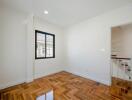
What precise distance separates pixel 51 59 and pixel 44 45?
80cm

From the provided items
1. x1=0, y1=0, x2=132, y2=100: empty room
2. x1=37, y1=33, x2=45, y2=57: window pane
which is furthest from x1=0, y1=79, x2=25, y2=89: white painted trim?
x1=37, y1=33, x2=45, y2=57: window pane

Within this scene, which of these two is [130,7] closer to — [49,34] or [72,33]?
[72,33]

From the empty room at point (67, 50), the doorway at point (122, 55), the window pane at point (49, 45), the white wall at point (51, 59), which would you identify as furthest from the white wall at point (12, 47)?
the doorway at point (122, 55)

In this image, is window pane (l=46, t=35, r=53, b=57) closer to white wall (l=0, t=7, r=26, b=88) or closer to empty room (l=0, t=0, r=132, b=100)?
empty room (l=0, t=0, r=132, b=100)

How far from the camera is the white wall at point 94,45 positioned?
2.77 m

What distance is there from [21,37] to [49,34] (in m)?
1.41

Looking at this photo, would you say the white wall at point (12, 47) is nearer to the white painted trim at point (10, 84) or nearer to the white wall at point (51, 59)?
the white painted trim at point (10, 84)

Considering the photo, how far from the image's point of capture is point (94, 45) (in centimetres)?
329

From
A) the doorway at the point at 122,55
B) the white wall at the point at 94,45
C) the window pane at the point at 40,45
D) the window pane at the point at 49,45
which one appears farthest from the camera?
the window pane at the point at 49,45

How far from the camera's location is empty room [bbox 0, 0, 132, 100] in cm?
239

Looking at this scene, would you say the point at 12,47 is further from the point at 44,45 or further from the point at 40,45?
the point at 44,45

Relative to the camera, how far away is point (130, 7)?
2391mm

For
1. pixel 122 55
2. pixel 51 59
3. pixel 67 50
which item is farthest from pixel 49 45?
pixel 122 55

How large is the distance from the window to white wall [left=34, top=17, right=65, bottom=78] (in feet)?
0.61
